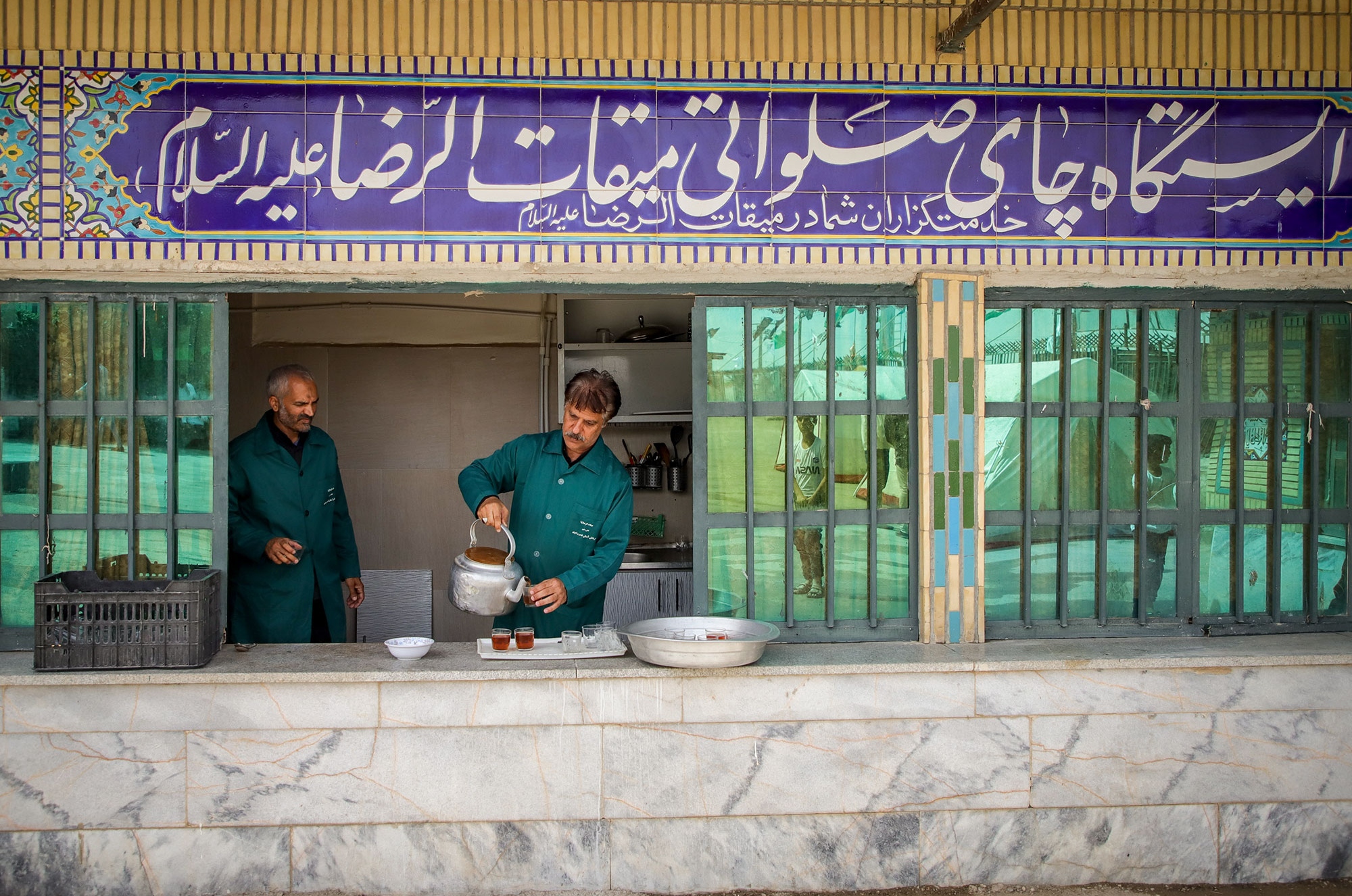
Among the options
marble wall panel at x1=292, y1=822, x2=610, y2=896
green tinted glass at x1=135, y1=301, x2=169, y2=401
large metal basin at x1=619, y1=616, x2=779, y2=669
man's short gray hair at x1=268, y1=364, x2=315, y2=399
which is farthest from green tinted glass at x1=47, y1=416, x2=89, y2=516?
large metal basin at x1=619, y1=616, x2=779, y2=669

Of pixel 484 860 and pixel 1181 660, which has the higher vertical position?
pixel 1181 660

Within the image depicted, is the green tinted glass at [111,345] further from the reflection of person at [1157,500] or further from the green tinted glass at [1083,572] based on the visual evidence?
the reflection of person at [1157,500]

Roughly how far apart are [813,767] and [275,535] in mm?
2211

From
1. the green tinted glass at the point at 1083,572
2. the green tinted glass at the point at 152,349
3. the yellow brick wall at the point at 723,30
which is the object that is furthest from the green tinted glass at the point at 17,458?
the green tinted glass at the point at 1083,572

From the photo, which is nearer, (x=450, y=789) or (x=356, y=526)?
(x=450, y=789)

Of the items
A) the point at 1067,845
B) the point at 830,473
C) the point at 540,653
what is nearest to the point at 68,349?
the point at 540,653

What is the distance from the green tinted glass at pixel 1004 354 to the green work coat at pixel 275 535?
2655 mm

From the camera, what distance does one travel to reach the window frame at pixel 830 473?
11.0 ft

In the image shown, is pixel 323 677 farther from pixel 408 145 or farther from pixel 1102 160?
pixel 1102 160

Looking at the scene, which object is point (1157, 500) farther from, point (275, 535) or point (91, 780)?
point (91, 780)

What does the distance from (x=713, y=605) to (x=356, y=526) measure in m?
3.28

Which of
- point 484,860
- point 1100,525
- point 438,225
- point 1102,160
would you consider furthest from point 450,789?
point 1102,160

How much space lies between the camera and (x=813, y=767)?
317cm

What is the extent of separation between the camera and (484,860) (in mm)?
3115
